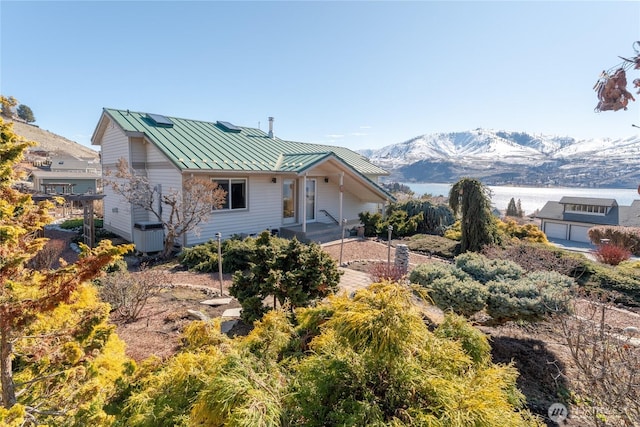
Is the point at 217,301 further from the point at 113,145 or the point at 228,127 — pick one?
the point at 228,127

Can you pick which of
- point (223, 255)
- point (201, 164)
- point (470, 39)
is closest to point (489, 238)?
point (470, 39)

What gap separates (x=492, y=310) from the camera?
553 centimetres

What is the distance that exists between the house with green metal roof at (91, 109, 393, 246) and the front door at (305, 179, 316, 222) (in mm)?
53

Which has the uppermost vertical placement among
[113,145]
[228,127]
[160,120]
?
[228,127]

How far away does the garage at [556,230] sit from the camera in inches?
1193

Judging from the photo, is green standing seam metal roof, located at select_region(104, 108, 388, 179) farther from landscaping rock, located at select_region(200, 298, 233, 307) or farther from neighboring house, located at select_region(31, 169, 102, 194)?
neighboring house, located at select_region(31, 169, 102, 194)

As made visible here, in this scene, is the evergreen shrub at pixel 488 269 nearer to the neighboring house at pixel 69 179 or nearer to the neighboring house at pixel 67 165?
the neighboring house at pixel 69 179

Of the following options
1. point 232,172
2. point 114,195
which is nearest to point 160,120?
point 114,195

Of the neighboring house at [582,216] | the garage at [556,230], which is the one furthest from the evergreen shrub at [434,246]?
the garage at [556,230]

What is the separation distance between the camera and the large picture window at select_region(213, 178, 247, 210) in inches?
541

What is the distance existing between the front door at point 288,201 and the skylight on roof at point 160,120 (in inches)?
227

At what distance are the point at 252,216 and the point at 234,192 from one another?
1.32 meters

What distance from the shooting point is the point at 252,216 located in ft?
47.9

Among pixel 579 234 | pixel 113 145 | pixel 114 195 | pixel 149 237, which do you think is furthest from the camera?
pixel 579 234
